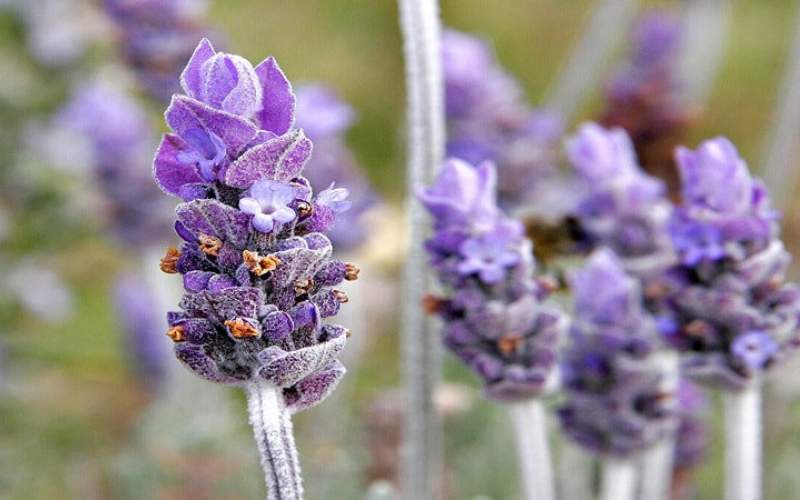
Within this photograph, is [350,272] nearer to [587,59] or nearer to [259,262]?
[259,262]

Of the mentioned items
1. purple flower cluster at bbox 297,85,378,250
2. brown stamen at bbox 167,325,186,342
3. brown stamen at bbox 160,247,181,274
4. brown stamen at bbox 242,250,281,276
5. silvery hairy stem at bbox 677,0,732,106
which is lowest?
brown stamen at bbox 167,325,186,342

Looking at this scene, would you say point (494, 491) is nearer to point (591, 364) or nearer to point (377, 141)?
point (591, 364)

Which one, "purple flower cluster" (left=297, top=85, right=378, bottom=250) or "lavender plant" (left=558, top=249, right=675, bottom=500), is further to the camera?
"purple flower cluster" (left=297, top=85, right=378, bottom=250)

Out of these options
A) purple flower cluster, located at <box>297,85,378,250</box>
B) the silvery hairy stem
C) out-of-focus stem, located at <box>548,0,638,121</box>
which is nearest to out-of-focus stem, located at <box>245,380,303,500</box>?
purple flower cluster, located at <box>297,85,378,250</box>

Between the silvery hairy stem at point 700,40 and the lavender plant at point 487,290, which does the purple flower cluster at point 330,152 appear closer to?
the lavender plant at point 487,290

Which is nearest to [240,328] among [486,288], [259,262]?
[259,262]

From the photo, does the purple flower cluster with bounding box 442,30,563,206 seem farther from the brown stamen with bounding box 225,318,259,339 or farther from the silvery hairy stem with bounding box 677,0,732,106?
the brown stamen with bounding box 225,318,259,339

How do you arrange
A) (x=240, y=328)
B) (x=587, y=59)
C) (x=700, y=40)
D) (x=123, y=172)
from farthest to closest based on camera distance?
(x=700, y=40) → (x=587, y=59) → (x=123, y=172) → (x=240, y=328)
